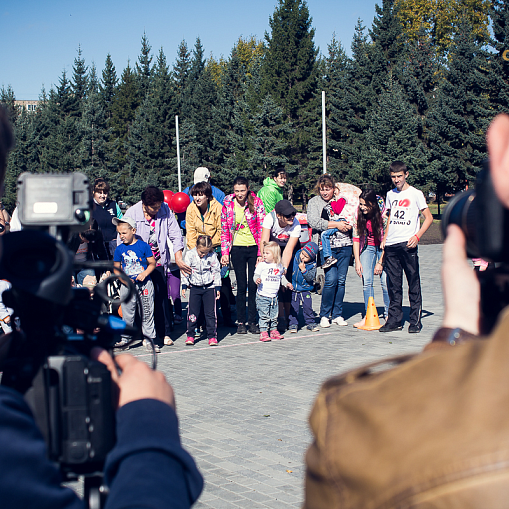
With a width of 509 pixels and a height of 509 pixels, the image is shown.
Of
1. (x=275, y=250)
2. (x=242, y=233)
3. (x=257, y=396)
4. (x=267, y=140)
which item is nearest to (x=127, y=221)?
(x=242, y=233)

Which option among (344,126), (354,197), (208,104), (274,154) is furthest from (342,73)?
(354,197)

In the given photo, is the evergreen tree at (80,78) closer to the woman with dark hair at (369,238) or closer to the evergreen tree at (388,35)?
the evergreen tree at (388,35)

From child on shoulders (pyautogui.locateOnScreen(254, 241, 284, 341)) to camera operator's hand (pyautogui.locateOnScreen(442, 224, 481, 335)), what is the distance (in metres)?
7.19

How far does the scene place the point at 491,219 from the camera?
912 mm

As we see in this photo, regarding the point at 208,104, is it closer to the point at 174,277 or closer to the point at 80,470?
the point at 174,277

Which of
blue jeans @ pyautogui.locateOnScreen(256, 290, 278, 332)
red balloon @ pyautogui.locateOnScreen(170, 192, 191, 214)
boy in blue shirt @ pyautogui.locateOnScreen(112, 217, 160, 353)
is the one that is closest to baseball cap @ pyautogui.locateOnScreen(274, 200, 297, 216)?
blue jeans @ pyautogui.locateOnScreen(256, 290, 278, 332)

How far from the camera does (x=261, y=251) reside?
859cm

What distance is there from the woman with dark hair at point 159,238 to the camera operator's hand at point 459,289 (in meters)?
7.15

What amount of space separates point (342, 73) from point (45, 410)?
55137 millimetres

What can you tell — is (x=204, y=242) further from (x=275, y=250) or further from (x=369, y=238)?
(x=369, y=238)

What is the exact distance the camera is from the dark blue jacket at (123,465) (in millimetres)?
965

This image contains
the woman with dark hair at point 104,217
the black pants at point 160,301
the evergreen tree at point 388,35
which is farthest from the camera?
the evergreen tree at point 388,35

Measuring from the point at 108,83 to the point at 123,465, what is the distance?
246ft

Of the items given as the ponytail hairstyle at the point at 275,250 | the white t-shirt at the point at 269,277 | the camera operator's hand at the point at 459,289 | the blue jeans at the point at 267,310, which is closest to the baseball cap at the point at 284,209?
the ponytail hairstyle at the point at 275,250
